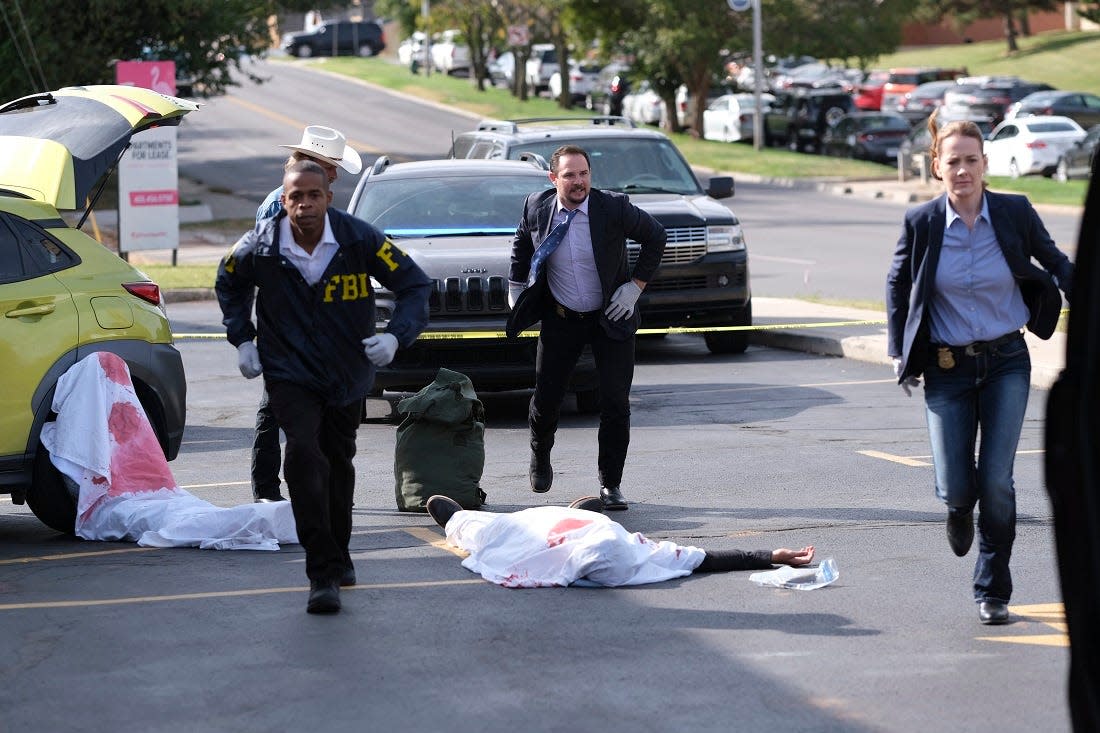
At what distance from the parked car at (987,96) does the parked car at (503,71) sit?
20.3m

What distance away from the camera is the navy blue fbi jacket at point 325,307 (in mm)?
6996

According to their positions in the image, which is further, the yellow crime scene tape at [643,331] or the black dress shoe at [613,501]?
the yellow crime scene tape at [643,331]

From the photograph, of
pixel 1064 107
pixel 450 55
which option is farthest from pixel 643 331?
pixel 450 55

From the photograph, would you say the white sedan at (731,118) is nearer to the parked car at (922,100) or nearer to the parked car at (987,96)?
the parked car at (922,100)

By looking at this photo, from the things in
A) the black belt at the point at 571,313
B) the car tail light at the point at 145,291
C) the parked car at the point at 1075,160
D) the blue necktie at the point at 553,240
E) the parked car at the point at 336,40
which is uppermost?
the parked car at the point at 336,40

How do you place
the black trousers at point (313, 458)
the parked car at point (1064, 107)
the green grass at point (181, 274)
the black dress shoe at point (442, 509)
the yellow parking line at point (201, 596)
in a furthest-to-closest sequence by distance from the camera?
the parked car at point (1064, 107)
the green grass at point (181, 274)
the black dress shoe at point (442, 509)
the yellow parking line at point (201, 596)
the black trousers at point (313, 458)

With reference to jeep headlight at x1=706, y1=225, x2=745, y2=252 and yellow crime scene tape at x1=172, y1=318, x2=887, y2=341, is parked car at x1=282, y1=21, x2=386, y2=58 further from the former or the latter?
jeep headlight at x1=706, y1=225, x2=745, y2=252

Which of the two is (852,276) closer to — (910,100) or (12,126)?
(12,126)

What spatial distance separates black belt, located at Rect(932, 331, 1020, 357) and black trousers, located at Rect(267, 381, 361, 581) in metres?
2.43

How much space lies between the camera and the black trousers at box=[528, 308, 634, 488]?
9.06 metres

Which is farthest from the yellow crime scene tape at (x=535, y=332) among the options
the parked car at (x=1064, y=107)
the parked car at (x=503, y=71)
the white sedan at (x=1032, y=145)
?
the parked car at (x=503, y=71)

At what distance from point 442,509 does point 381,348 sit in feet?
6.01

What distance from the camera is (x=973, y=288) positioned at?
258 inches

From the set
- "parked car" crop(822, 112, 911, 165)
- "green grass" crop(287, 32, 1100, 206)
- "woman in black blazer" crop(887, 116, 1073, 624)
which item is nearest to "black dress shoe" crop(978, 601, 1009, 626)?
"woman in black blazer" crop(887, 116, 1073, 624)
